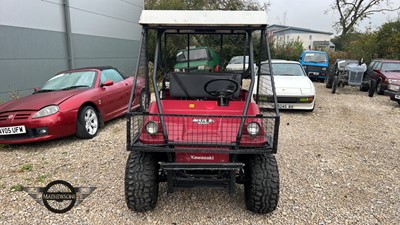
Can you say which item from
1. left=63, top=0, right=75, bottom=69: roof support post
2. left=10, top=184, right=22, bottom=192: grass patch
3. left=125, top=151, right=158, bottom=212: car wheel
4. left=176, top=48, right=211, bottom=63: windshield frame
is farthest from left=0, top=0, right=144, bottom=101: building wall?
left=125, top=151, right=158, bottom=212: car wheel

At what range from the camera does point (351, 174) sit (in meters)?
4.22

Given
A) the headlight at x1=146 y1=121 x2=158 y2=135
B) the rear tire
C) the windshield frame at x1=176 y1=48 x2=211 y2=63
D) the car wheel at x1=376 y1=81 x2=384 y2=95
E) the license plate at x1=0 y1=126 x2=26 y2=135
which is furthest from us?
the rear tire

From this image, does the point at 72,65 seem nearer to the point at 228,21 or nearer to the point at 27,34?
the point at 27,34

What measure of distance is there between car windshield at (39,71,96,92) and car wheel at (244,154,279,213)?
4145 millimetres

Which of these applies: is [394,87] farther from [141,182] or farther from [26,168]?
[26,168]

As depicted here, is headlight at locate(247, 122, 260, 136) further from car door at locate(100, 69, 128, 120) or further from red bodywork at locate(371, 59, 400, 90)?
red bodywork at locate(371, 59, 400, 90)

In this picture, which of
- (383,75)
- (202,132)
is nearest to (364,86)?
(383,75)

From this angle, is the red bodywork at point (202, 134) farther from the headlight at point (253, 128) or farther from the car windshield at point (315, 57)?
the car windshield at point (315, 57)

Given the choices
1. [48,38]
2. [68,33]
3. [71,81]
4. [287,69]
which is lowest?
[71,81]

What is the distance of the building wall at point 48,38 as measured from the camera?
7832mm

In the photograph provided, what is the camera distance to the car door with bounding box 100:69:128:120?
20.2 feet

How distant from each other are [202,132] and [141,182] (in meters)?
0.79

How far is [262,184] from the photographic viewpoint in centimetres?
294

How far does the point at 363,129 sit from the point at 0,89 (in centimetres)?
888
